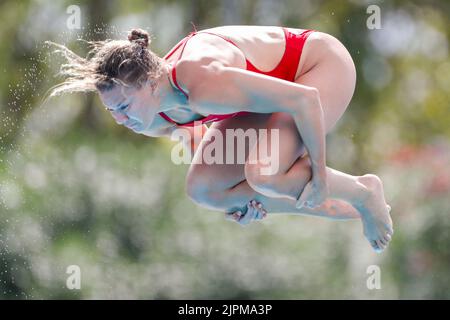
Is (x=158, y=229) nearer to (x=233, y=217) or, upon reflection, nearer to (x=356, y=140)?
(x=356, y=140)

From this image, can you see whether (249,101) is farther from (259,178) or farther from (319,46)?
(319,46)

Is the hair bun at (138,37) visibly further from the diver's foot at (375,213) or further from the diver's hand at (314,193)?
the diver's foot at (375,213)

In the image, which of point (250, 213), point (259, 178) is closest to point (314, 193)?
point (259, 178)

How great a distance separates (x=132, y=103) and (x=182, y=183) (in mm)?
3246

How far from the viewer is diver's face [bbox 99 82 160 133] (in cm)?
242

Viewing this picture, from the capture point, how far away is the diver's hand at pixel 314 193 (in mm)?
2559

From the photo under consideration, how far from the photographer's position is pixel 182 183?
568cm

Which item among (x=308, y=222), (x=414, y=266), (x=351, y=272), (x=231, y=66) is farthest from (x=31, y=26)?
(x=231, y=66)

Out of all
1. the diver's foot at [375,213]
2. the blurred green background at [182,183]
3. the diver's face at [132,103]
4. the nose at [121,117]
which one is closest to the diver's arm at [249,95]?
the diver's face at [132,103]

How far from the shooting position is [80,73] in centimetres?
245

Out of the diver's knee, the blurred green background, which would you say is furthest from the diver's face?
the blurred green background

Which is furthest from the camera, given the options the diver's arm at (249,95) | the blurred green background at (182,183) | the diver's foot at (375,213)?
the blurred green background at (182,183)

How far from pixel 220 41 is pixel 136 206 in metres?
3.30

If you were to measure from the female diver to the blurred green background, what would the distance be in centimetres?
279
